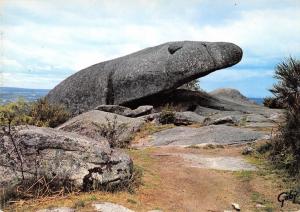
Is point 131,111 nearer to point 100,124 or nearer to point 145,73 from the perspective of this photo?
point 145,73

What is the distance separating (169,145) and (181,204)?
20.9ft

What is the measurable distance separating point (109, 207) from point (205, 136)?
832 cm

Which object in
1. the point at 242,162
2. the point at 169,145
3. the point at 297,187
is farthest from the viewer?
the point at 169,145

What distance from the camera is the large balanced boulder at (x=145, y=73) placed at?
952 inches

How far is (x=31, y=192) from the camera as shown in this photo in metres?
8.28

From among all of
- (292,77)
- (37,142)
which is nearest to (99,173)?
(37,142)

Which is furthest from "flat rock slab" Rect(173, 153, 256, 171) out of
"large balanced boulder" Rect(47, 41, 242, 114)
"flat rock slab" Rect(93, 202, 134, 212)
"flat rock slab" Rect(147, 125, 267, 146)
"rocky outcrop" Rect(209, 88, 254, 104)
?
"rocky outcrop" Rect(209, 88, 254, 104)

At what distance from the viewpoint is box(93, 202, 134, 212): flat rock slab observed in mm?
7973

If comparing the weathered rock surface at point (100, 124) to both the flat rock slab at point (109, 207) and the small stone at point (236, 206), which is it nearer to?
the small stone at point (236, 206)

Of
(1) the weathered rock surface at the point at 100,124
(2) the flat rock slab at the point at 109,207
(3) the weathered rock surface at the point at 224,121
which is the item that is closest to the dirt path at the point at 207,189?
(2) the flat rock slab at the point at 109,207

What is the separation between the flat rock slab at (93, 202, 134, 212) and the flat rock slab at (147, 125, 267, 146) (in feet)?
24.0

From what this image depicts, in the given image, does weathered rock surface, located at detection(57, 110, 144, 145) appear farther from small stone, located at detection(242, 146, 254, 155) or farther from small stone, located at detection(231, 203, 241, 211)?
small stone, located at detection(231, 203, 241, 211)

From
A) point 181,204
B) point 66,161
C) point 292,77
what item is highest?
point 292,77

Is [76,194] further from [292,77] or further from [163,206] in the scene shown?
[292,77]
